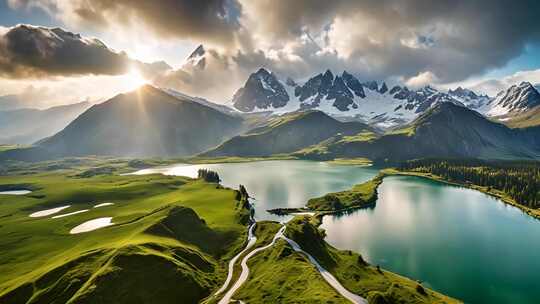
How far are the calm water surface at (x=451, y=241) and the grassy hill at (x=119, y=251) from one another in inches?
1391

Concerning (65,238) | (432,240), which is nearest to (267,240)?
(432,240)

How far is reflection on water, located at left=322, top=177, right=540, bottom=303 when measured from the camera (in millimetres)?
72875

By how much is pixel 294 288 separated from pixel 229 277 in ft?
67.0

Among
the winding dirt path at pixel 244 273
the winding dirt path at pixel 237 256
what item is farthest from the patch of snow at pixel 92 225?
the winding dirt path at pixel 244 273

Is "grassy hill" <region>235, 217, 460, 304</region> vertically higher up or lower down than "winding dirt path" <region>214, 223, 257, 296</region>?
higher up

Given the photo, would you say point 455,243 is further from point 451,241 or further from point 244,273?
point 244,273

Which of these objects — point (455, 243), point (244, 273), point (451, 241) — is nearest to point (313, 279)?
point (244, 273)

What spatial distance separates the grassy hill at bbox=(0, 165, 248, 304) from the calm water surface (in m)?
35.3

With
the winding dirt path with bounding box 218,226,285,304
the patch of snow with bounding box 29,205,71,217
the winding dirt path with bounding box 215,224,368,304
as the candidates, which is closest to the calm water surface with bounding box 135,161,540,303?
the winding dirt path with bounding box 215,224,368,304

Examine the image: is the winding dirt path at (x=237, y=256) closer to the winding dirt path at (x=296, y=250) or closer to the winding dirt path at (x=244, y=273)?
the winding dirt path at (x=296, y=250)

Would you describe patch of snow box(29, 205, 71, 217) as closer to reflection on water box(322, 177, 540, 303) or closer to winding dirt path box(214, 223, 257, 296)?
winding dirt path box(214, 223, 257, 296)

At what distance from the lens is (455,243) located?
10000 centimetres

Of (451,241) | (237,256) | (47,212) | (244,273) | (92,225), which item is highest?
(47,212)

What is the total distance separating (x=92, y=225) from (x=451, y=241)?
4859 inches
